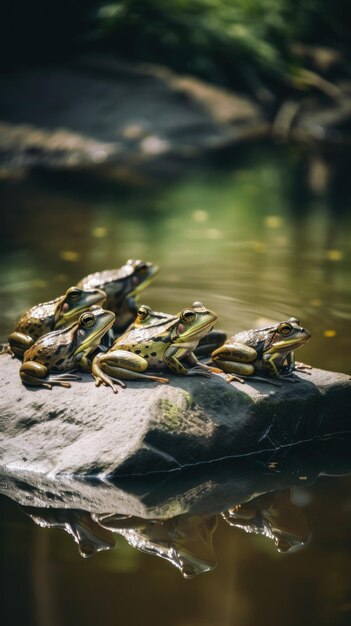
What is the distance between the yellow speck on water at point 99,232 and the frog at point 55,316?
5.34 meters

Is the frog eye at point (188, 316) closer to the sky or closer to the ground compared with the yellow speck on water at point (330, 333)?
closer to the sky

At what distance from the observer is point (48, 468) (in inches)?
219

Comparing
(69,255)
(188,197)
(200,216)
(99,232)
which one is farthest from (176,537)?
(188,197)

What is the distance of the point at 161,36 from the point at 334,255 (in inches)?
439

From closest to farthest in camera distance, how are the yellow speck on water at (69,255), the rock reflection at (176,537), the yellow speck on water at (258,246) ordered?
the rock reflection at (176,537) < the yellow speck on water at (69,255) < the yellow speck on water at (258,246)

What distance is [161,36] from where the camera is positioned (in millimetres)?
20453

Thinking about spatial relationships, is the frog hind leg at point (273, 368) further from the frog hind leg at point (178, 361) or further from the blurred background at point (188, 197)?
the blurred background at point (188, 197)

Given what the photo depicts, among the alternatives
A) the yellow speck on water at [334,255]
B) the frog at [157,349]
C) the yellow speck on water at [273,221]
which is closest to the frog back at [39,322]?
the frog at [157,349]

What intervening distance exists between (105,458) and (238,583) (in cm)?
124

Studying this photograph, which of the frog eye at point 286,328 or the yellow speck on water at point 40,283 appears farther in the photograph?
the yellow speck on water at point 40,283

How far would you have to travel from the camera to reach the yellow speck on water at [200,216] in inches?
500

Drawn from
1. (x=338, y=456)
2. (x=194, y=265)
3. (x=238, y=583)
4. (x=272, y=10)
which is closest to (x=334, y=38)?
(x=272, y=10)

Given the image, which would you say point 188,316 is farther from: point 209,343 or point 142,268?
point 142,268

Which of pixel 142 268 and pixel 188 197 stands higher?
pixel 142 268
